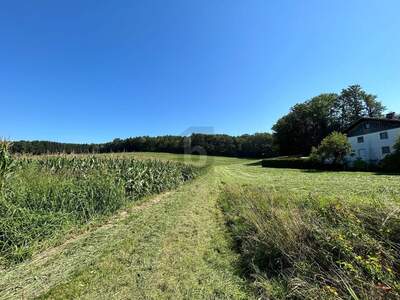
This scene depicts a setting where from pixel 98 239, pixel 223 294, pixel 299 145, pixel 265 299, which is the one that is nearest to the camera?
pixel 265 299

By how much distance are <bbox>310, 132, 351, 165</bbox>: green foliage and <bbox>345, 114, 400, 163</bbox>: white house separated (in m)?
3.72

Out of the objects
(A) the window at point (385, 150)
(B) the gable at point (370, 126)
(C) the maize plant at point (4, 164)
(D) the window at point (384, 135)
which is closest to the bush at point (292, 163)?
(A) the window at point (385, 150)

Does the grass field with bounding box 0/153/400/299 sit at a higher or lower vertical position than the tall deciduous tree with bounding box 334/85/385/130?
lower

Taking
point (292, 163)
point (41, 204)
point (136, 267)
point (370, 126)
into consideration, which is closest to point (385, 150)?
point (370, 126)

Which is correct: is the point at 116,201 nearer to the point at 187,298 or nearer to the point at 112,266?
the point at 112,266

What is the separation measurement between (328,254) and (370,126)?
39.8m

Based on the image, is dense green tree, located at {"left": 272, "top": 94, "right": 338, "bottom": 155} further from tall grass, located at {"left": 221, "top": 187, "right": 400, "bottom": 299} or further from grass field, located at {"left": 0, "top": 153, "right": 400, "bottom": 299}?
tall grass, located at {"left": 221, "top": 187, "right": 400, "bottom": 299}

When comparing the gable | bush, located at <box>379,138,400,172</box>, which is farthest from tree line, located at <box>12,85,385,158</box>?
bush, located at <box>379,138,400,172</box>

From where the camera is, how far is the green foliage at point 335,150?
31377 millimetres

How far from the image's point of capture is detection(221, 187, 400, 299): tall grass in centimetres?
286

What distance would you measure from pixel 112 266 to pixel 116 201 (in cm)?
450

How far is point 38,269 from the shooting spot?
4102mm

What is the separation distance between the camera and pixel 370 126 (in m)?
35.1

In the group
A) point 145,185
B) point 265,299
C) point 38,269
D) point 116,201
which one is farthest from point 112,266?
Result: point 145,185
